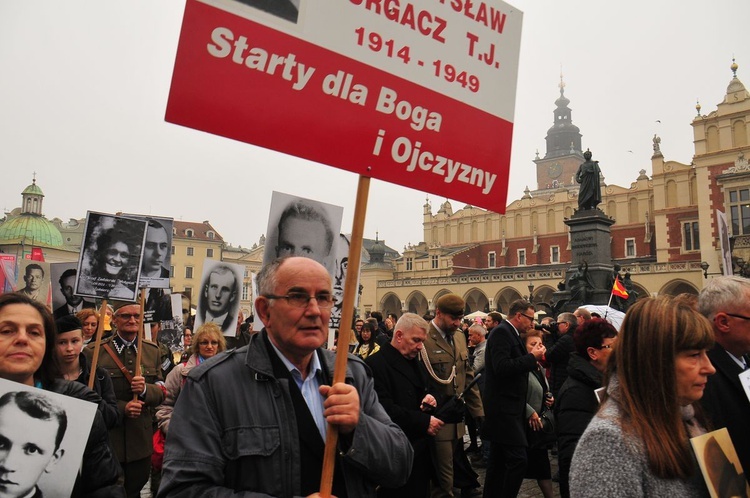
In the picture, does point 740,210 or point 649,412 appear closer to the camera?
point 649,412

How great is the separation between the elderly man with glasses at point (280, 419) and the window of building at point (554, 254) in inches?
2133

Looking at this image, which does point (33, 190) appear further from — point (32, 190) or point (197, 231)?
point (197, 231)

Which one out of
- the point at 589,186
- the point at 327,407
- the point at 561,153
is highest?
the point at 561,153

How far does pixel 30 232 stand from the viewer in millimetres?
50250

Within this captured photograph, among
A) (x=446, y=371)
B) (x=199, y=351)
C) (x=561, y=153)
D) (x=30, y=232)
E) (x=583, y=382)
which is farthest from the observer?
(x=561, y=153)

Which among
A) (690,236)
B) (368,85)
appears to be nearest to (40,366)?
(368,85)

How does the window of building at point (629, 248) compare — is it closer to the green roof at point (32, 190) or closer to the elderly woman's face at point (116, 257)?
the elderly woman's face at point (116, 257)

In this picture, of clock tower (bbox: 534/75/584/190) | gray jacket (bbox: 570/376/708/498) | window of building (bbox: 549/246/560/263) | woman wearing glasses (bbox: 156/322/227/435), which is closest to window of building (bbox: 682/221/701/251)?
window of building (bbox: 549/246/560/263)

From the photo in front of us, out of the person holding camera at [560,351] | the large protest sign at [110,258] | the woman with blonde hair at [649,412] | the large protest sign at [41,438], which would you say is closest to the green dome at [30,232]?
the large protest sign at [110,258]

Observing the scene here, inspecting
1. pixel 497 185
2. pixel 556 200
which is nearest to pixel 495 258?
pixel 556 200

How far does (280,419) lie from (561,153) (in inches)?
4594

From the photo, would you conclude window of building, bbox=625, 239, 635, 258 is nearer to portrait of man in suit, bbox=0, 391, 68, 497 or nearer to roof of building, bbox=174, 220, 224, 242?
roof of building, bbox=174, 220, 224, 242

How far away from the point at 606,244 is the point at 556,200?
137ft

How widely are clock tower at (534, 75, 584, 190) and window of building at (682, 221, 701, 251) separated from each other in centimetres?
6149
